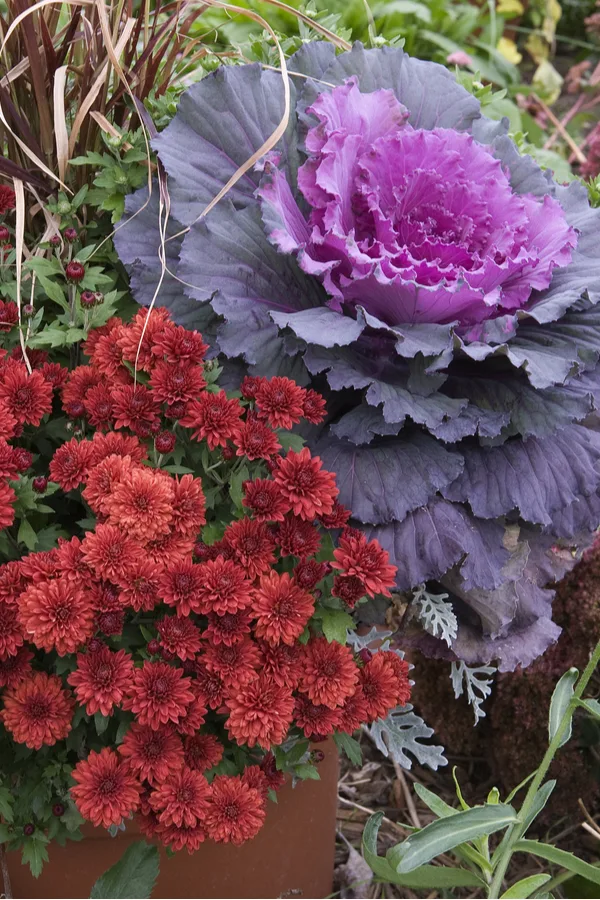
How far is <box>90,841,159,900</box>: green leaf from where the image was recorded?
1.00 meters

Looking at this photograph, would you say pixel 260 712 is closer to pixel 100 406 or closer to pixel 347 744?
pixel 347 744

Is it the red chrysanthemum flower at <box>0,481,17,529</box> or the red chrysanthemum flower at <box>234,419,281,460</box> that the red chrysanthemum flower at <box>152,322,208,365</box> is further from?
the red chrysanthemum flower at <box>0,481,17,529</box>

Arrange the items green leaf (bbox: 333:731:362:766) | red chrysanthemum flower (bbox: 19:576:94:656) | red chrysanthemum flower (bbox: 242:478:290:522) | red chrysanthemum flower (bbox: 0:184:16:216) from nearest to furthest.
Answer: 1. red chrysanthemum flower (bbox: 19:576:94:656)
2. red chrysanthemum flower (bbox: 242:478:290:522)
3. green leaf (bbox: 333:731:362:766)
4. red chrysanthemum flower (bbox: 0:184:16:216)

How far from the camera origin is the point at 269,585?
3.10ft

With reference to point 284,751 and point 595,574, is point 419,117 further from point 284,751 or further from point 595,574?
point 284,751

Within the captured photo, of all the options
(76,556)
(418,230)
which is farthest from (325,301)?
(76,556)

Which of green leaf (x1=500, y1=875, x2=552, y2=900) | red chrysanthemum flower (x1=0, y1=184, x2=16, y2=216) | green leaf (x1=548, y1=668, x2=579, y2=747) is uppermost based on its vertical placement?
red chrysanthemum flower (x1=0, y1=184, x2=16, y2=216)

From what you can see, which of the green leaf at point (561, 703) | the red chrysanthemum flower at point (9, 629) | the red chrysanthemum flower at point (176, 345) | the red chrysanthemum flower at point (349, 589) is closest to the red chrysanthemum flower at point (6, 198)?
the red chrysanthemum flower at point (176, 345)

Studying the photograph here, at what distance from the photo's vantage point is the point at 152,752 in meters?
0.92

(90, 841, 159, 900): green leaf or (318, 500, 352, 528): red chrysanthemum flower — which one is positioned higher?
(318, 500, 352, 528): red chrysanthemum flower

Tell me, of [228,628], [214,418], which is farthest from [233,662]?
[214,418]

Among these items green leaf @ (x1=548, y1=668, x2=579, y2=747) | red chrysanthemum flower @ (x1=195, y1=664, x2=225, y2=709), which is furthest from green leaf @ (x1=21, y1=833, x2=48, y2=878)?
green leaf @ (x1=548, y1=668, x2=579, y2=747)

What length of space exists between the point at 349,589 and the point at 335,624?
0.06m

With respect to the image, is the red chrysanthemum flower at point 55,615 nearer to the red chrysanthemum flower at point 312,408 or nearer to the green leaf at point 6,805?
the green leaf at point 6,805
